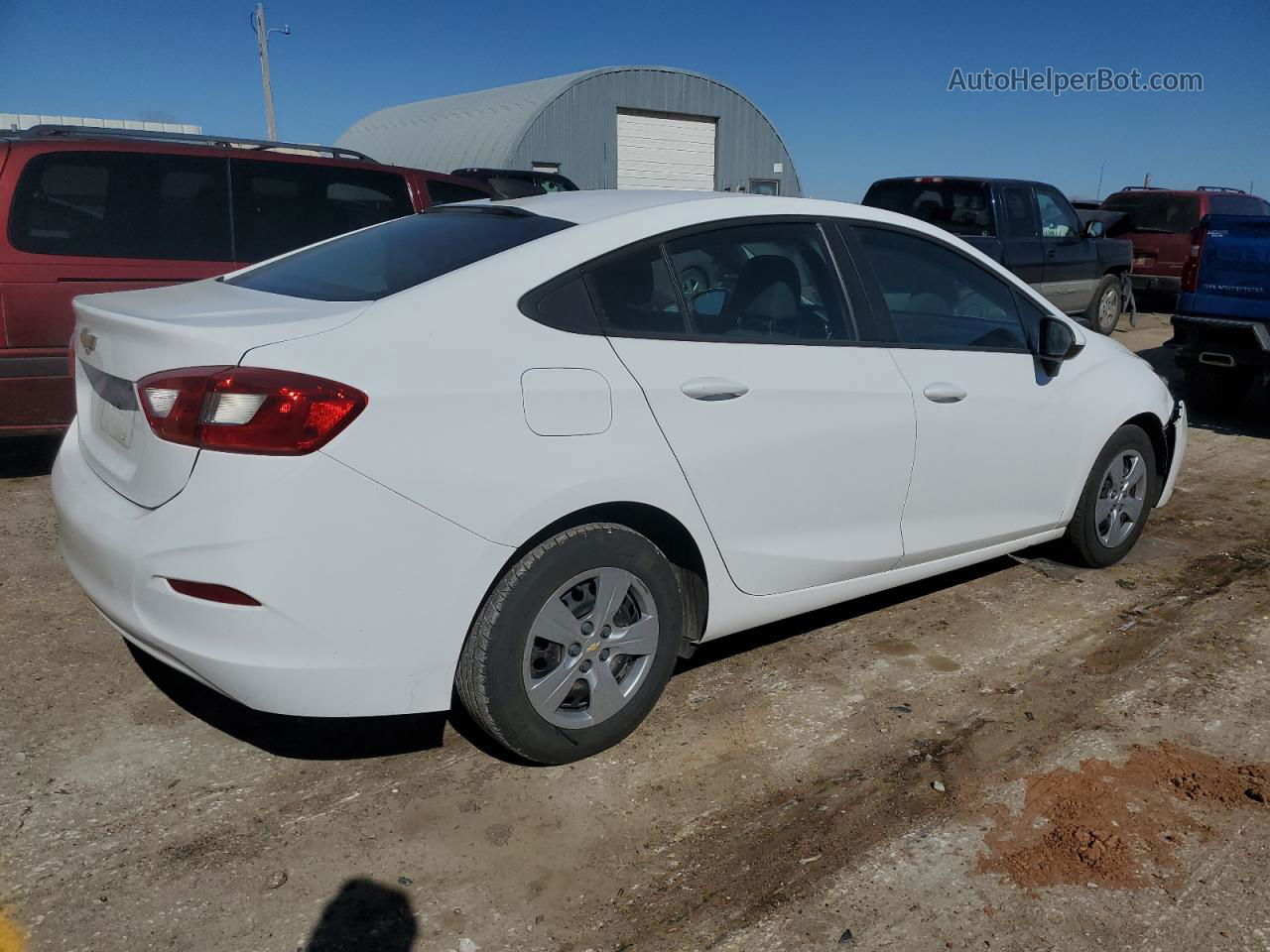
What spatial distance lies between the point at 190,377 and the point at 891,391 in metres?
2.21

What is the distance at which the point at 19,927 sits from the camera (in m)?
2.36

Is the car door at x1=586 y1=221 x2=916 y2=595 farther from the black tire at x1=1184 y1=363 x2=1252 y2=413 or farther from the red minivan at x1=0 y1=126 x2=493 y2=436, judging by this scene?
the black tire at x1=1184 y1=363 x2=1252 y2=413

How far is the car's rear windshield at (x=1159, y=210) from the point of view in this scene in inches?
604

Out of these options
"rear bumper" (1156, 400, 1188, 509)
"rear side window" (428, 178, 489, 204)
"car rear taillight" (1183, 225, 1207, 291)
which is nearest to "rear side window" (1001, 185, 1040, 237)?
"car rear taillight" (1183, 225, 1207, 291)

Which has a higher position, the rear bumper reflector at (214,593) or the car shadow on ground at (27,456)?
the rear bumper reflector at (214,593)

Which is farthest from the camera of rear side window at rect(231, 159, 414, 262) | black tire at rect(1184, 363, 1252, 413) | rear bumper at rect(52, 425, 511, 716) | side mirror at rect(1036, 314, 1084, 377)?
black tire at rect(1184, 363, 1252, 413)

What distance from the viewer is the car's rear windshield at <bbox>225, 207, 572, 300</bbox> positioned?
300 centimetres

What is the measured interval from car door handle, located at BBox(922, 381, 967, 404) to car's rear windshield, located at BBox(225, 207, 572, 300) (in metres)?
1.43

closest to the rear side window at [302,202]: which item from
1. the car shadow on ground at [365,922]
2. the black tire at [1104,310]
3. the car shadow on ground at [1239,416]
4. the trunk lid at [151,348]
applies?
the trunk lid at [151,348]

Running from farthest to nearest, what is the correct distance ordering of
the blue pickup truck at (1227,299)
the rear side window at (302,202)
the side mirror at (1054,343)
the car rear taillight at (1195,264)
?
the car rear taillight at (1195,264)
the blue pickup truck at (1227,299)
the rear side window at (302,202)
the side mirror at (1054,343)

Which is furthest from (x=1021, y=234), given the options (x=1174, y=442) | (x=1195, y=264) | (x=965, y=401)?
(x=965, y=401)

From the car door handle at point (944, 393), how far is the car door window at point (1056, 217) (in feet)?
29.1

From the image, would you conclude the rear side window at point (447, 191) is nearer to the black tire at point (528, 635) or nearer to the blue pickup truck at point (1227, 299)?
the black tire at point (528, 635)

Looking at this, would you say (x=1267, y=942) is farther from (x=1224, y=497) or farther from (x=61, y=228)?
(x=61, y=228)
